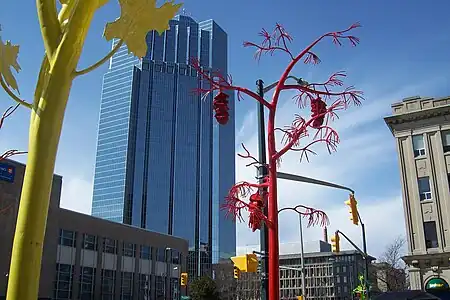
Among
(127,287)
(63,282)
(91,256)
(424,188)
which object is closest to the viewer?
(424,188)

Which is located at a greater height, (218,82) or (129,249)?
(129,249)

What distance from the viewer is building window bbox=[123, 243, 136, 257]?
57.8 m

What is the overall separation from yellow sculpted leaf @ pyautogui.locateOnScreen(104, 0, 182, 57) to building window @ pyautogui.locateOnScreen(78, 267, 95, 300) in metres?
49.9

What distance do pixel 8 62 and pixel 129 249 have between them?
187ft

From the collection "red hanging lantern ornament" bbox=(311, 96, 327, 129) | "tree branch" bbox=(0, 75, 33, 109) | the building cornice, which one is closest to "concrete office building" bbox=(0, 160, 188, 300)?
the building cornice

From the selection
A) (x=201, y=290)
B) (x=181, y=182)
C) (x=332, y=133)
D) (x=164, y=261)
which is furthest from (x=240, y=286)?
(x=332, y=133)

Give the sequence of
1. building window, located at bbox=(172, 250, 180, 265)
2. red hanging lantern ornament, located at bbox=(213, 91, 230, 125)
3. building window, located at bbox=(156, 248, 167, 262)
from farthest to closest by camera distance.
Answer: building window, located at bbox=(172, 250, 180, 265), building window, located at bbox=(156, 248, 167, 262), red hanging lantern ornament, located at bbox=(213, 91, 230, 125)

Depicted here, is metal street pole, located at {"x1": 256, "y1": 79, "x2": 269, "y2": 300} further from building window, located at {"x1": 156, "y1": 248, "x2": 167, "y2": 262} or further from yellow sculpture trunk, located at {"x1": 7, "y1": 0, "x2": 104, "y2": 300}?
building window, located at {"x1": 156, "y1": 248, "x2": 167, "y2": 262}

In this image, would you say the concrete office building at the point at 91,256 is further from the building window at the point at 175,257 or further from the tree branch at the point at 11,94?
the tree branch at the point at 11,94

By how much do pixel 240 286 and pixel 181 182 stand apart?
5107cm

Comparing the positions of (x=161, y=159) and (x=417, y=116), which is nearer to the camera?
(x=417, y=116)

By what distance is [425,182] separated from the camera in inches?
1427

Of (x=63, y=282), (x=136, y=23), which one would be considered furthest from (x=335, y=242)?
(x=63, y=282)

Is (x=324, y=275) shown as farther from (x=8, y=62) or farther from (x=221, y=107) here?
(x=8, y=62)
